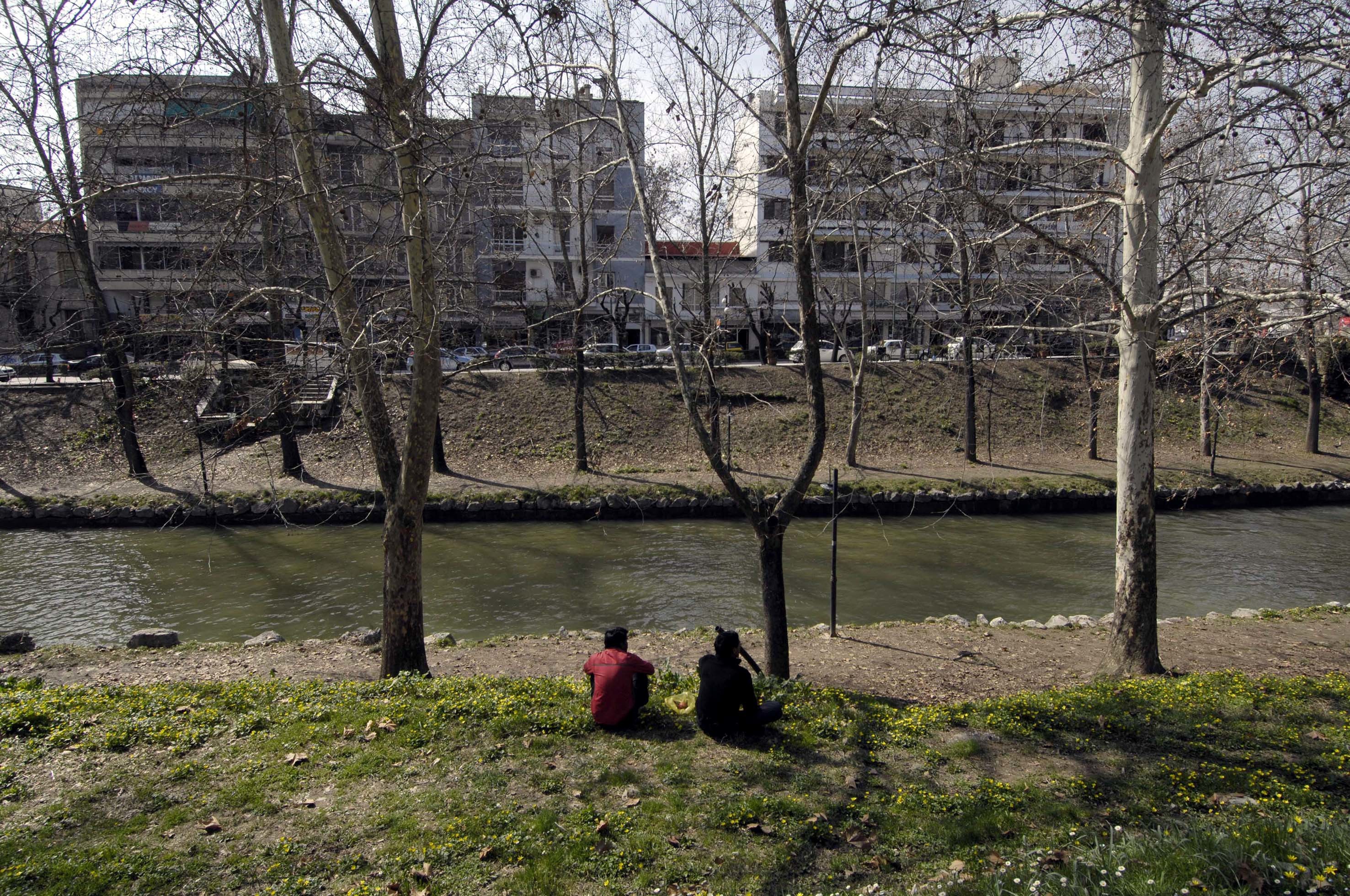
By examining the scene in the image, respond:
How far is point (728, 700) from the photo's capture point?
5.75 m

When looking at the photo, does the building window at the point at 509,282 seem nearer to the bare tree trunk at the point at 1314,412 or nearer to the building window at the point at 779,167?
the building window at the point at 779,167

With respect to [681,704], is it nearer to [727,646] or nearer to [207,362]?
[727,646]

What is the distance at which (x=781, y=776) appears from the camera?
5227 millimetres

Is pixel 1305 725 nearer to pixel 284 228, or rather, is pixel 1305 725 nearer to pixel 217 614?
pixel 284 228

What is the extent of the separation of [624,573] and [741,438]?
10766 mm

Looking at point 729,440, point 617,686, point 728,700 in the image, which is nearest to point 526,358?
point 729,440

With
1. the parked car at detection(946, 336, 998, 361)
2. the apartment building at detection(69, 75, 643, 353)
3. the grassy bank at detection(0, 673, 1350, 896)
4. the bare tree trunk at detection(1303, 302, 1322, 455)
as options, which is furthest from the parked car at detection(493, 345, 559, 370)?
the bare tree trunk at detection(1303, 302, 1322, 455)

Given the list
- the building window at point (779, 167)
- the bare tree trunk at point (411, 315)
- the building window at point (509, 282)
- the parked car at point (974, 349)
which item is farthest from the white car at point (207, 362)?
the parked car at point (974, 349)

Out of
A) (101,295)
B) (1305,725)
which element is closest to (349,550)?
(101,295)

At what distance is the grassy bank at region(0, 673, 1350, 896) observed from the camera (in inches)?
157

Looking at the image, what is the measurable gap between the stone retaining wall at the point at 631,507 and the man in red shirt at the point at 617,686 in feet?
38.7

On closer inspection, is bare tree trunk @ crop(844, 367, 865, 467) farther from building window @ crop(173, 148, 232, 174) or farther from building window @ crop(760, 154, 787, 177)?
building window @ crop(173, 148, 232, 174)

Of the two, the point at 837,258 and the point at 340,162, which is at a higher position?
the point at 837,258

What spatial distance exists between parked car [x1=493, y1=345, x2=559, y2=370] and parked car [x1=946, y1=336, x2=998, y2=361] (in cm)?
509
